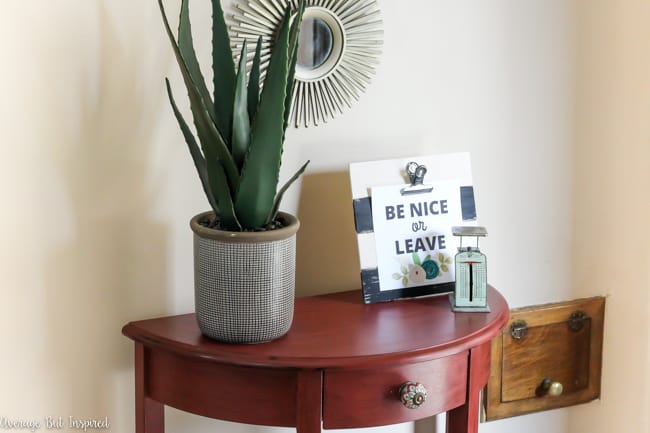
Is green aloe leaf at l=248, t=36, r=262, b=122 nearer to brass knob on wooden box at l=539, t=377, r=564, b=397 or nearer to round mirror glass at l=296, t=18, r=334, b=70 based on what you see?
round mirror glass at l=296, t=18, r=334, b=70

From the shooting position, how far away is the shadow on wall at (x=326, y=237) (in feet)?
5.80

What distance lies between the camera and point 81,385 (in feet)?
5.33

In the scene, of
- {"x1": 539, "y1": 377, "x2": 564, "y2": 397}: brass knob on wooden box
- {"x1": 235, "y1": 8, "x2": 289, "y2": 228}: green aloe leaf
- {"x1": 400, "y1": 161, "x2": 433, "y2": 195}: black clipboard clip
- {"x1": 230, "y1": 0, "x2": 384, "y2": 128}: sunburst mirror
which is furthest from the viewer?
{"x1": 539, "y1": 377, "x2": 564, "y2": 397}: brass knob on wooden box

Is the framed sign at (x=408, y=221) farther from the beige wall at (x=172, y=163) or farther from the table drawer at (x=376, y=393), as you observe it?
the table drawer at (x=376, y=393)

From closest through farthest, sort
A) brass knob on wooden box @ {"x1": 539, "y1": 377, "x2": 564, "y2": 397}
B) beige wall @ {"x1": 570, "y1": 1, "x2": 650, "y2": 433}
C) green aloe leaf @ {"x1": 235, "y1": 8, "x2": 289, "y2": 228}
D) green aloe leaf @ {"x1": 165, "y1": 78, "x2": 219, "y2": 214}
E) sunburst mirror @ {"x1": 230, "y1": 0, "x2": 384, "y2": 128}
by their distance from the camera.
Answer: green aloe leaf @ {"x1": 235, "y1": 8, "x2": 289, "y2": 228}, green aloe leaf @ {"x1": 165, "y1": 78, "x2": 219, "y2": 214}, sunburst mirror @ {"x1": 230, "y1": 0, "x2": 384, "y2": 128}, beige wall @ {"x1": 570, "y1": 1, "x2": 650, "y2": 433}, brass knob on wooden box @ {"x1": 539, "y1": 377, "x2": 564, "y2": 397}

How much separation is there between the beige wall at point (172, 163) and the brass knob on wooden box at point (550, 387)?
127 mm

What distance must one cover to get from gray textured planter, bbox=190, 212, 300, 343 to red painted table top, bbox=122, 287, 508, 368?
3cm

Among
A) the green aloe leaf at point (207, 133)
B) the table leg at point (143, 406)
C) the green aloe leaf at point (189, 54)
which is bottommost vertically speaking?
the table leg at point (143, 406)

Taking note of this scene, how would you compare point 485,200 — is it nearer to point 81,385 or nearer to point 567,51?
point 567,51

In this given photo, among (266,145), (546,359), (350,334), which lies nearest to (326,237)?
(350,334)

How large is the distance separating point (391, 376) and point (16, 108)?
79 cm

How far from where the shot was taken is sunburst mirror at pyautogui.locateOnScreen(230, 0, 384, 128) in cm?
162

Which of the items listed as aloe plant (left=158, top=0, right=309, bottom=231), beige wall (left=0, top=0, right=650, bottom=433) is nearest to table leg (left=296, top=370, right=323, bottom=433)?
aloe plant (left=158, top=0, right=309, bottom=231)

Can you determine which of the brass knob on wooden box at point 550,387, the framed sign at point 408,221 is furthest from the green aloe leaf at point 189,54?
the brass knob on wooden box at point 550,387
